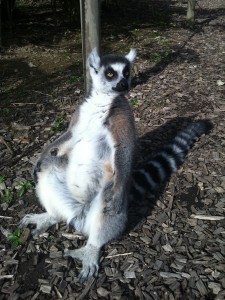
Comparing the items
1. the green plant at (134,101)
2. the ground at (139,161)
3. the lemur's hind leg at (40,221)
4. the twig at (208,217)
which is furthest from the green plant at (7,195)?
the green plant at (134,101)

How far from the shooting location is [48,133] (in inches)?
179

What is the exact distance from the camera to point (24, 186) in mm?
3588

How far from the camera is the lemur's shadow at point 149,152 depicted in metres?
3.29

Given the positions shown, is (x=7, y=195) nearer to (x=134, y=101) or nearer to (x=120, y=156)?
(x=120, y=156)

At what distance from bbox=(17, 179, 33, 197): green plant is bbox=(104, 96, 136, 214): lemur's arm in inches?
42.8

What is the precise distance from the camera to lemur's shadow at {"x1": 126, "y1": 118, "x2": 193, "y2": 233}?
3287 millimetres

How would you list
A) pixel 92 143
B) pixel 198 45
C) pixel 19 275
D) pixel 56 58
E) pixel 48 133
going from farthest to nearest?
pixel 198 45 < pixel 56 58 < pixel 48 133 < pixel 92 143 < pixel 19 275

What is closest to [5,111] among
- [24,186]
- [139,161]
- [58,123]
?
[58,123]

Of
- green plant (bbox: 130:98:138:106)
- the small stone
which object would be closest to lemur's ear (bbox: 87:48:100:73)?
the small stone

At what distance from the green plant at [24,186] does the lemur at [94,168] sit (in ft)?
1.25

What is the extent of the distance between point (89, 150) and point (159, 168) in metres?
0.79

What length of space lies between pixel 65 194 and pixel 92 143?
1.63ft

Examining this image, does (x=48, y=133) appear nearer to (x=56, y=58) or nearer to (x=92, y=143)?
(x=92, y=143)

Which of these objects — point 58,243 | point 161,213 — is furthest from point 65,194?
point 161,213
